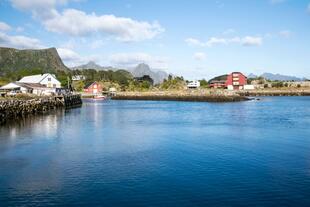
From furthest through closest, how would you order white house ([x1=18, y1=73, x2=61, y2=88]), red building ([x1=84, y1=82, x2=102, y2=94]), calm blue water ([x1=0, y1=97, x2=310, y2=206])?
1. red building ([x1=84, y1=82, x2=102, y2=94])
2. white house ([x1=18, y1=73, x2=61, y2=88])
3. calm blue water ([x1=0, y1=97, x2=310, y2=206])

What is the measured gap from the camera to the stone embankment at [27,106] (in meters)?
41.1

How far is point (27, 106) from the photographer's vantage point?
161ft

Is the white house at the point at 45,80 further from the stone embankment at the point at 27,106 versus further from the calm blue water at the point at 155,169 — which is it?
the calm blue water at the point at 155,169

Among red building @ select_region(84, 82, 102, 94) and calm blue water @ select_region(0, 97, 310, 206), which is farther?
red building @ select_region(84, 82, 102, 94)

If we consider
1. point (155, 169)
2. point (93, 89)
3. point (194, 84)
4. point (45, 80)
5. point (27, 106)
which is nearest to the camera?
point (155, 169)

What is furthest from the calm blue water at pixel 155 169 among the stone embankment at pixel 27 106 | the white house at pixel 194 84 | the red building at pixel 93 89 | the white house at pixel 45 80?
the white house at pixel 194 84

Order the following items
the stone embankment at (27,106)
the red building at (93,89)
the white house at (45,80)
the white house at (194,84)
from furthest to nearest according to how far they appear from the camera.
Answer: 1. the white house at (194,84)
2. the red building at (93,89)
3. the white house at (45,80)
4. the stone embankment at (27,106)

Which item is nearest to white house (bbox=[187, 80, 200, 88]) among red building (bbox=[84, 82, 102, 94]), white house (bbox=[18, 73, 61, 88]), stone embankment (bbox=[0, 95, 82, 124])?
red building (bbox=[84, 82, 102, 94])

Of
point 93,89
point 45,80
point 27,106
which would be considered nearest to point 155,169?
point 27,106

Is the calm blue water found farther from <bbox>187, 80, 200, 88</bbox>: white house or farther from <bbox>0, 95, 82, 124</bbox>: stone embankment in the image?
<bbox>187, 80, 200, 88</bbox>: white house

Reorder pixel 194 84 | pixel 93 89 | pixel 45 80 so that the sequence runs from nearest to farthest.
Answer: pixel 45 80, pixel 93 89, pixel 194 84

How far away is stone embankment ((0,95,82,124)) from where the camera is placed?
4109 cm

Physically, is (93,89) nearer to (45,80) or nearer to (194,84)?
(45,80)

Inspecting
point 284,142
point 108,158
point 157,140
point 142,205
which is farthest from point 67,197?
point 284,142
